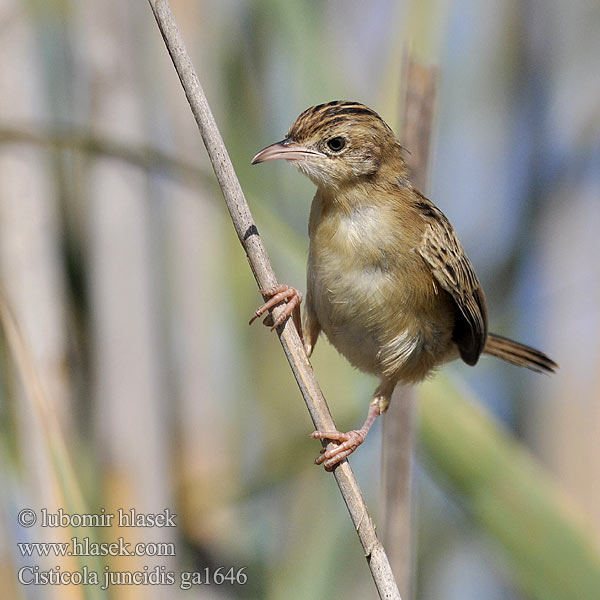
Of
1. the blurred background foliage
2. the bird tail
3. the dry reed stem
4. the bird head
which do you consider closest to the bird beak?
the bird head

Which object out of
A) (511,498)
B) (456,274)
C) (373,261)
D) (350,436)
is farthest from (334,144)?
(511,498)

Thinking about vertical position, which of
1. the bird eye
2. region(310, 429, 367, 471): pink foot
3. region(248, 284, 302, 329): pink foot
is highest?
the bird eye

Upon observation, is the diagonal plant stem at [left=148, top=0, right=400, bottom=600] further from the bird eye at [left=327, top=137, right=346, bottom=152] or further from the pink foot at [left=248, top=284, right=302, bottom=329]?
the bird eye at [left=327, top=137, right=346, bottom=152]

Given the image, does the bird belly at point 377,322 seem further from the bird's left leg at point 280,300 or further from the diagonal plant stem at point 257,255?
the diagonal plant stem at point 257,255

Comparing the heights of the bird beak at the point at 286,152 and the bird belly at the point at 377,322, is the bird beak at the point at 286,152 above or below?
above

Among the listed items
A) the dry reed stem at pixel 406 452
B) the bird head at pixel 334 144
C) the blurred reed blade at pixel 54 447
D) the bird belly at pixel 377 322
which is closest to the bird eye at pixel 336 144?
the bird head at pixel 334 144

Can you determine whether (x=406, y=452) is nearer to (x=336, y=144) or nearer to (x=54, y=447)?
(x=336, y=144)

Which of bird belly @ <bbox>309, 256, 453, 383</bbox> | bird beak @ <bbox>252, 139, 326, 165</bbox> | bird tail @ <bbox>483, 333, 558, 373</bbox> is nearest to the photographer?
bird beak @ <bbox>252, 139, 326, 165</bbox>
